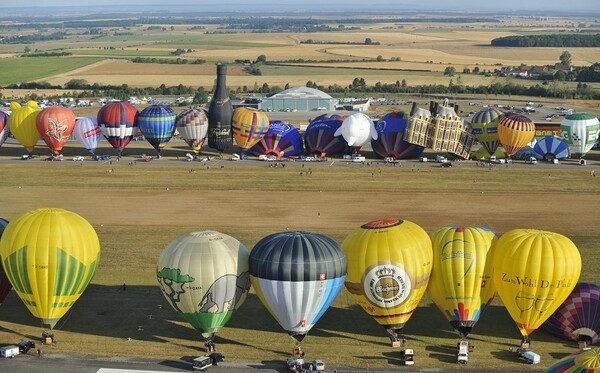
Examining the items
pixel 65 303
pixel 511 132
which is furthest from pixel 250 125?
pixel 65 303

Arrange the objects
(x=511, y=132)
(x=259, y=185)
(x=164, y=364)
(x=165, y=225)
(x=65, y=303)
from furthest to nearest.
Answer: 1. (x=511, y=132)
2. (x=259, y=185)
3. (x=165, y=225)
4. (x=65, y=303)
5. (x=164, y=364)

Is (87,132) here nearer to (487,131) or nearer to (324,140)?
(324,140)

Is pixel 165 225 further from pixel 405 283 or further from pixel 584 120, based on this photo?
pixel 584 120

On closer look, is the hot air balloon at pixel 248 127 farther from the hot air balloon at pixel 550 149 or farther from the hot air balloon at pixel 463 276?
the hot air balloon at pixel 463 276

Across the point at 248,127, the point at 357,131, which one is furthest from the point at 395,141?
the point at 248,127

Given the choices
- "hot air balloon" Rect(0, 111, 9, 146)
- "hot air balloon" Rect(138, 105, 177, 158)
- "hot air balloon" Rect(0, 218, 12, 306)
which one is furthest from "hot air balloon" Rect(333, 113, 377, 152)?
"hot air balloon" Rect(0, 218, 12, 306)

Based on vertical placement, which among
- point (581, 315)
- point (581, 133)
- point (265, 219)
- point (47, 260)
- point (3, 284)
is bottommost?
point (265, 219)
